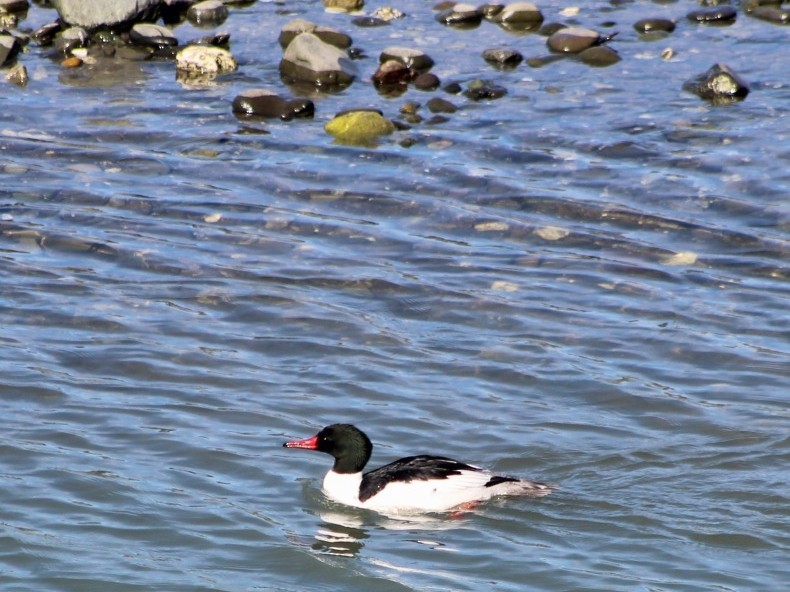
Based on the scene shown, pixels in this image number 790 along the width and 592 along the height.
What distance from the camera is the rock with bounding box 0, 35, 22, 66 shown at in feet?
73.2

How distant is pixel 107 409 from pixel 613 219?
22.6 feet

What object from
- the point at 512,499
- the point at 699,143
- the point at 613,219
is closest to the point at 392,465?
the point at 512,499

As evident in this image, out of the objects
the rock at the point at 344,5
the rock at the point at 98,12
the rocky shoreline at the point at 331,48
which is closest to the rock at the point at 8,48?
the rocky shoreline at the point at 331,48

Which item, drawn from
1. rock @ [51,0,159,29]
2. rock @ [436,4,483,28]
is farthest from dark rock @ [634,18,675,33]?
rock @ [51,0,159,29]

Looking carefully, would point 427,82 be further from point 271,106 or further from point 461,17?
point 461,17

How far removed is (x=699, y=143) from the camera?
18.8m

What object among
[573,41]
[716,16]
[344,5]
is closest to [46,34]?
[344,5]

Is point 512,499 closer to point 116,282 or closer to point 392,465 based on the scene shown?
point 392,465

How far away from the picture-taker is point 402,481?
10.8 m

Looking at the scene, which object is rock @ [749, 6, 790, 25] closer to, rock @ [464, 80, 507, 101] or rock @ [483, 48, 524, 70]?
rock @ [483, 48, 524, 70]

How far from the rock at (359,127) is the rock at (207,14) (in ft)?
19.1

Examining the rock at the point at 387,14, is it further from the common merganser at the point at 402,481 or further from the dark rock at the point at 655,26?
the common merganser at the point at 402,481

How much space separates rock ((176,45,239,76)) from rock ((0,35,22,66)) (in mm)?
2679

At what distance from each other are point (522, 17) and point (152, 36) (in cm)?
604
